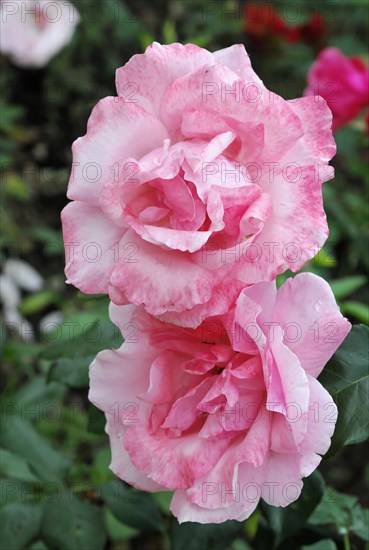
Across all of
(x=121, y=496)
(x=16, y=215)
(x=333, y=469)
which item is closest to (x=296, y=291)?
(x=121, y=496)

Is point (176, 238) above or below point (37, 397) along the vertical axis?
above

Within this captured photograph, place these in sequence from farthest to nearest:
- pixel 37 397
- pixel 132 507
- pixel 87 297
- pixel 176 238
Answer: pixel 37 397, pixel 132 507, pixel 87 297, pixel 176 238

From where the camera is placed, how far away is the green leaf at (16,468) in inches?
45.0

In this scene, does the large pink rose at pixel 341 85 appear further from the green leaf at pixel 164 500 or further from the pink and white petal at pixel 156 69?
the pink and white petal at pixel 156 69

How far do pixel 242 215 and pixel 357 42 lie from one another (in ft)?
8.38

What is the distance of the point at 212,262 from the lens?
63 cm

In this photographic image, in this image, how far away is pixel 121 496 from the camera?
42.8 inches

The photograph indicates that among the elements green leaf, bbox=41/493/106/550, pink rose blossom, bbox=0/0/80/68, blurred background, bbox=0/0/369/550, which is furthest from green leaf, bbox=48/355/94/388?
pink rose blossom, bbox=0/0/80/68

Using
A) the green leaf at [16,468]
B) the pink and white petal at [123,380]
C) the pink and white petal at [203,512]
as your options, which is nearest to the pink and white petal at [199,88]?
the pink and white petal at [123,380]

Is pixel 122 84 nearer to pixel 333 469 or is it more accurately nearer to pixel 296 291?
pixel 296 291

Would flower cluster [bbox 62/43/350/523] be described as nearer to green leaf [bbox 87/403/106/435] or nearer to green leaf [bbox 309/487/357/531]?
green leaf [bbox 87/403/106/435]

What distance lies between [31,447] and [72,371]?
0.28 meters

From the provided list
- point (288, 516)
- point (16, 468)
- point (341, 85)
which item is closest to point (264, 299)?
point (288, 516)

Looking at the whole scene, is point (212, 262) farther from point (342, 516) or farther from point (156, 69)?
point (342, 516)
